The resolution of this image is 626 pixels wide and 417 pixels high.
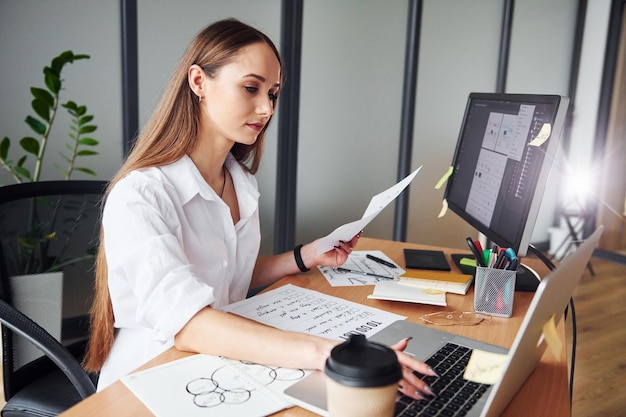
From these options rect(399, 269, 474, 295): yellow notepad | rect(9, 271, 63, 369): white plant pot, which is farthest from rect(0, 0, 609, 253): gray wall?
rect(399, 269, 474, 295): yellow notepad

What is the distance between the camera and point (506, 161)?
1312mm

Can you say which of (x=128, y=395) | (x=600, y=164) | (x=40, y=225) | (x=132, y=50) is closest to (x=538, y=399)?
(x=128, y=395)

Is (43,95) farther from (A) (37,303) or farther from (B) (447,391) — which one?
(B) (447,391)

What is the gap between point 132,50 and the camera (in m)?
2.38

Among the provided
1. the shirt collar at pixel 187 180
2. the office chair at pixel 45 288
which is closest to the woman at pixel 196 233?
the shirt collar at pixel 187 180

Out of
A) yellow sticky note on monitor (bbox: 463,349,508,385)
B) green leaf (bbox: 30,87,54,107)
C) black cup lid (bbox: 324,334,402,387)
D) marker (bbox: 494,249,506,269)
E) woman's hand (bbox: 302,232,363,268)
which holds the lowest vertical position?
yellow sticky note on monitor (bbox: 463,349,508,385)

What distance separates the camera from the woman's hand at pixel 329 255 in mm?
1421

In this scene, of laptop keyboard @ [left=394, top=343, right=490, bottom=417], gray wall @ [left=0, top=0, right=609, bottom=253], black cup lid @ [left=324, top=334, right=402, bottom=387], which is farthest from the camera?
gray wall @ [left=0, top=0, right=609, bottom=253]

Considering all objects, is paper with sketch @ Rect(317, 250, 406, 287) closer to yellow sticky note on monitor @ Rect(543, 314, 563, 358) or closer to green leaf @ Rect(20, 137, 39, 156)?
yellow sticky note on monitor @ Rect(543, 314, 563, 358)

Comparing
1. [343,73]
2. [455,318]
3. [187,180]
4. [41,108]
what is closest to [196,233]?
[187,180]

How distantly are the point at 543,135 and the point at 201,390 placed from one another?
83 cm

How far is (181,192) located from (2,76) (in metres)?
1.42

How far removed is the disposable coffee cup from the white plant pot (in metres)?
0.80

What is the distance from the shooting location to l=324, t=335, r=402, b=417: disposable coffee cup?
0.61 metres
